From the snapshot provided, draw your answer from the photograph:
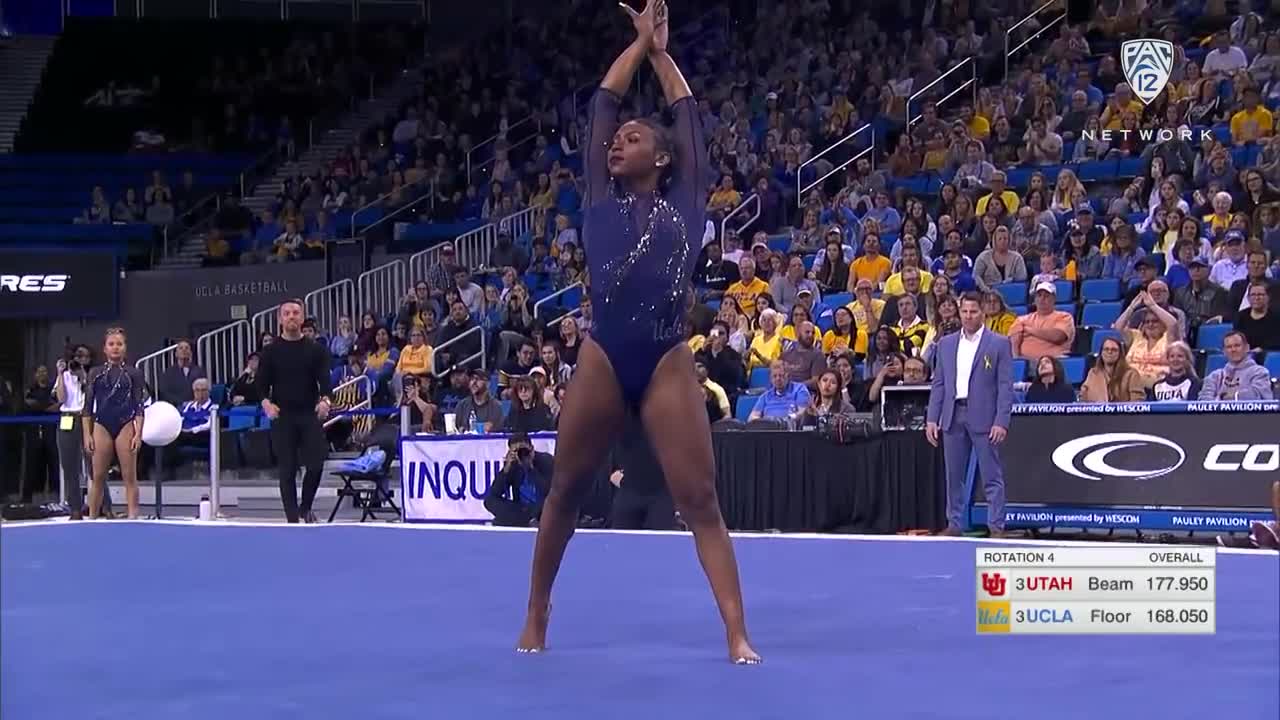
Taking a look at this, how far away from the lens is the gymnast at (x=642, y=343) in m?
5.46

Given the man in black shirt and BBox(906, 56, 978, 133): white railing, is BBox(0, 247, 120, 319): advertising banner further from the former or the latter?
the man in black shirt

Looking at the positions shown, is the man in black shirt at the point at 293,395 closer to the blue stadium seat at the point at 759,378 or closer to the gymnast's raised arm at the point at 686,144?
the blue stadium seat at the point at 759,378

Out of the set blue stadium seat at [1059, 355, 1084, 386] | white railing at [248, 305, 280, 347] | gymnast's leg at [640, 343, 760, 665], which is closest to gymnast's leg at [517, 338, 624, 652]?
gymnast's leg at [640, 343, 760, 665]

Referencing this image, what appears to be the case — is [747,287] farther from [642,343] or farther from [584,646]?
[642,343]

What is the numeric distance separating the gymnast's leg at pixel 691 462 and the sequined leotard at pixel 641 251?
0.07 m

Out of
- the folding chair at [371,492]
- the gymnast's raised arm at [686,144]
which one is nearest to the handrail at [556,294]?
the folding chair at [371,492]

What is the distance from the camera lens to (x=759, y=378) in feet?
49.8

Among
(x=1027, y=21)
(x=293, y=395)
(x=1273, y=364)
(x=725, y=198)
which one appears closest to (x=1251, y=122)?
(x=1273, y=364)

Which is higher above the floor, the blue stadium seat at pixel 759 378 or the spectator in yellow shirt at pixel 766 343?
the spectator in yellow shirt at pixel 766 343

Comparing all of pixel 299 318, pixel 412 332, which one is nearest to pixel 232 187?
pixel 412 332

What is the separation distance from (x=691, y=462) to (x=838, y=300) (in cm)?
1077

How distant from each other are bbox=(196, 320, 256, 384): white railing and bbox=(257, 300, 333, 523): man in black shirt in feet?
28.6

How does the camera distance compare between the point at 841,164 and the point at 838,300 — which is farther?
the point at 841,164

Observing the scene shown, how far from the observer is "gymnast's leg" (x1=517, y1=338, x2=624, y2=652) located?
551 cm
